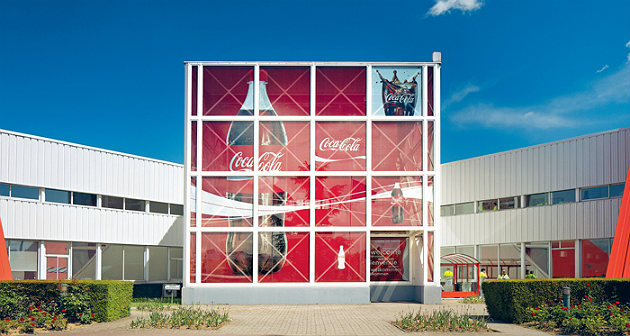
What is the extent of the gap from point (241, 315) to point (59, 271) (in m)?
9.62

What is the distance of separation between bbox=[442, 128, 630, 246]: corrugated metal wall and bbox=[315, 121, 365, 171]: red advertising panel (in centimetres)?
906

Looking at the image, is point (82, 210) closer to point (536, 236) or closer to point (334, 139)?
point (334, 139)

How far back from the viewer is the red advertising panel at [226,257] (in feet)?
91.6

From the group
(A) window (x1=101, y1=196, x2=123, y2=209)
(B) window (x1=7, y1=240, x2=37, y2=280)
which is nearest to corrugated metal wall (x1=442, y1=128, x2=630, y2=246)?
(A) window (x1=101, y1=196, x2=123, y2=209)

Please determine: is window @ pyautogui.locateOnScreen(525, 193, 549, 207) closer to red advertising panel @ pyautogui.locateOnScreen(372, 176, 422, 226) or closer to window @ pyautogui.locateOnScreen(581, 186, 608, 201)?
window @ pyautogui.locateOnScreen(581, 186, 608, 201)

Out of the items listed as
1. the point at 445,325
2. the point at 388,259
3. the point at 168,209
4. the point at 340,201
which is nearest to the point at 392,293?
the point at 388,259

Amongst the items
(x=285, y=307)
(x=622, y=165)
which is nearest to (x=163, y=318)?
(x=285, y=307)

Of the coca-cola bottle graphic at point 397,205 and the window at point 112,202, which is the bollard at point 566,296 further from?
the window at point 112,202

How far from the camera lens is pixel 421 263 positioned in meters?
28.8

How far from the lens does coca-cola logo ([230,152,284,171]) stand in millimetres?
28625

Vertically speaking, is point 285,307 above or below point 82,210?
below

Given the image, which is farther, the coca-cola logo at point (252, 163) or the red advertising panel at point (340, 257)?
the coca-cola logo at point (252, 163)

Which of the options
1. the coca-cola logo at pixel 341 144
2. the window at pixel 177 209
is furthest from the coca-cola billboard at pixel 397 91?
the window at pixel 177 209

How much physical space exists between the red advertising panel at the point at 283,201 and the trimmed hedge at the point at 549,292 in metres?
10.8
